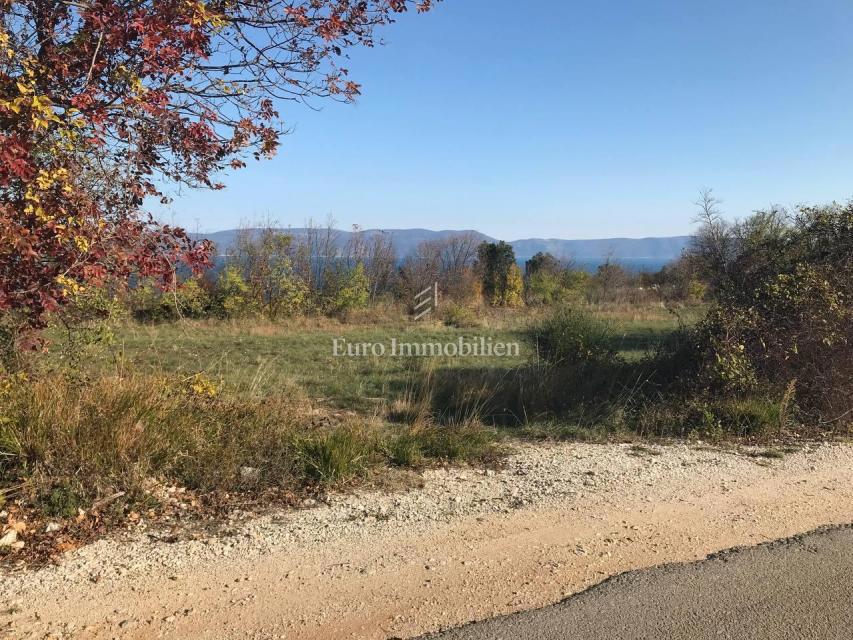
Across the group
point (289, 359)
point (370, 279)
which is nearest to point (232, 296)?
point (370, 279)

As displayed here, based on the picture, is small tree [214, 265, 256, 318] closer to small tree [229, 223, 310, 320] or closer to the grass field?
small tree [229, 223, 310, 320]

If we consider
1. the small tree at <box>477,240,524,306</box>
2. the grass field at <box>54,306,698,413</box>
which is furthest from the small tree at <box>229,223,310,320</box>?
the small tree at <box>477,240,524,306</box>

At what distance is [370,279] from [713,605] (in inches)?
1059

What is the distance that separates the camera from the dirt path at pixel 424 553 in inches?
115

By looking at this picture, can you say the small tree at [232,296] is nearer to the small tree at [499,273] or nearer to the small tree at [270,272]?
the small tree at [270,272]

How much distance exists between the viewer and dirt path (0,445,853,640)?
9.62 feet

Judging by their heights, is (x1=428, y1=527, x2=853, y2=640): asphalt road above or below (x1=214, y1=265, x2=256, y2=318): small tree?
below

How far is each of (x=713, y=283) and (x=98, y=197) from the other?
759 centimetres

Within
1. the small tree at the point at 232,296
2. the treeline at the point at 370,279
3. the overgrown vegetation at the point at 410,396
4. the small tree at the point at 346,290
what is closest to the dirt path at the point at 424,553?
the overgrown vegetation at the point at 410,396

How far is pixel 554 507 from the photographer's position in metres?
4.41

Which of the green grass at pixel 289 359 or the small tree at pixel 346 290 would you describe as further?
the small tree at pixel 346 290

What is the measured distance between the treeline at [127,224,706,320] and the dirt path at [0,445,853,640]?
11172 mm

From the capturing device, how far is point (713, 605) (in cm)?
312

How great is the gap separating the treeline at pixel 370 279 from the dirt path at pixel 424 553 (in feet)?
36.7
